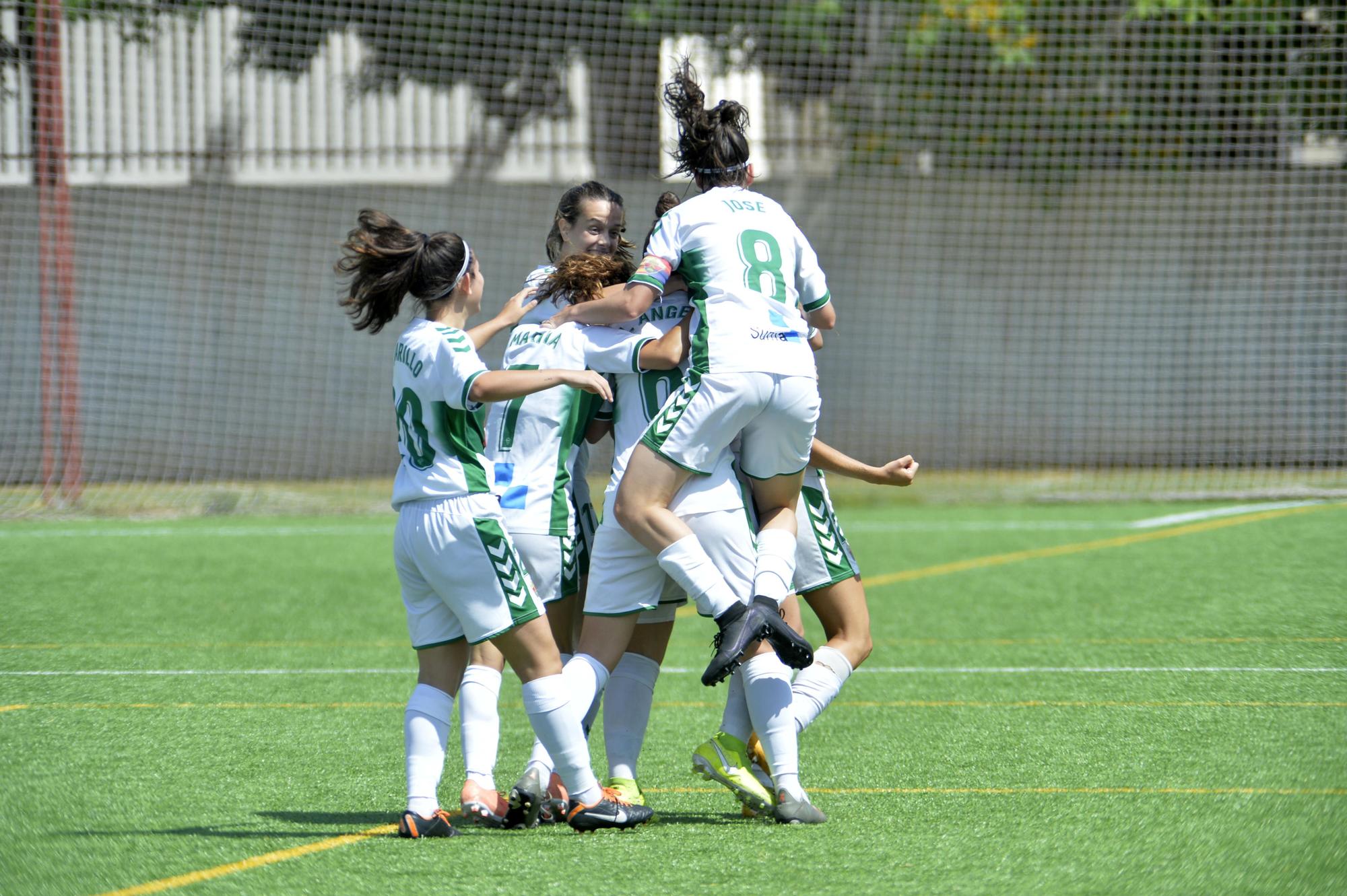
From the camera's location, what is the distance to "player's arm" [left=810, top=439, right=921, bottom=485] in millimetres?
4324

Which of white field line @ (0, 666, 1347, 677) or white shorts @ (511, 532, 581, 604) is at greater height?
white shorts @ (511, 532, 581, 604)

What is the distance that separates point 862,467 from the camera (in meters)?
4.41

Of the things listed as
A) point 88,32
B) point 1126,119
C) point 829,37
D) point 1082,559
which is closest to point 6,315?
point 88,32

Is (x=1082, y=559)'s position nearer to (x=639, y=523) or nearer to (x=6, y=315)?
(x=639, y=523)

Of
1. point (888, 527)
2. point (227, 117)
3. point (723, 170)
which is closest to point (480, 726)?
point (723, 170)

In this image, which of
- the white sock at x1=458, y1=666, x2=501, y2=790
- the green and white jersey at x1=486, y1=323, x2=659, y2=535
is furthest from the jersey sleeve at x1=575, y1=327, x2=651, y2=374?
the white sock at x1=458, y1=666, x2=501, y2=790

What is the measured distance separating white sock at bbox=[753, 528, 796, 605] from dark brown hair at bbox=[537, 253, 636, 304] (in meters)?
0.87

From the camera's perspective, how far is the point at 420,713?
11.8 feet

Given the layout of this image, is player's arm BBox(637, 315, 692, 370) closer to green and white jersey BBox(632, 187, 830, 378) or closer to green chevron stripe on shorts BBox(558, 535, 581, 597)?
green and white jersey BBox(632, 187, 830, 378)

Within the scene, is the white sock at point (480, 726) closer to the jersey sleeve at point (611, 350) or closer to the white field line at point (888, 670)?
the jersey sleeve at point (611, 350)

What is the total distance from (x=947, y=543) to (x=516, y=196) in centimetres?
617

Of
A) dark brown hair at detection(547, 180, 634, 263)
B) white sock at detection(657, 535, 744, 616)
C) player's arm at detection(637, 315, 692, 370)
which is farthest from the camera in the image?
dark brown hair at detection(547, 180, 634, 263)

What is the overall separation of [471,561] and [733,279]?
1.09m

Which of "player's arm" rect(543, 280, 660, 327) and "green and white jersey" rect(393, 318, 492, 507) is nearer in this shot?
"green and white jersey" rect(393, 318, 492, 507)
